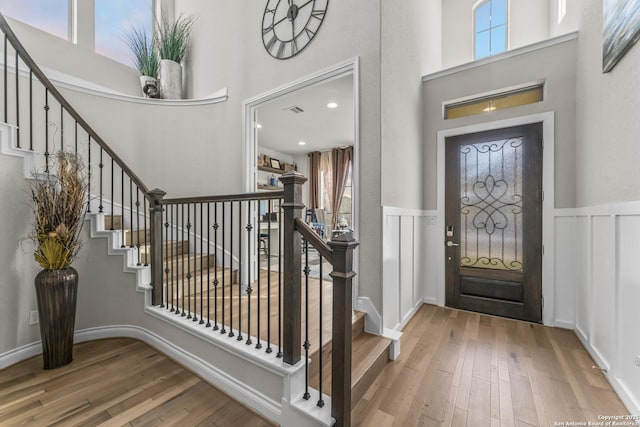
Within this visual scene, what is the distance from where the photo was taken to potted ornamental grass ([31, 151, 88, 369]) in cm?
195

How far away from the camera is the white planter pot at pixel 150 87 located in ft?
11.3

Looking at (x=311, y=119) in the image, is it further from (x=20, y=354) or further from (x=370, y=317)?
(x=20, y=354)

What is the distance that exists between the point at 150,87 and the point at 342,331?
3.98m

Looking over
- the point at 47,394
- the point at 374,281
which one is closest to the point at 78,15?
the point at 47,394

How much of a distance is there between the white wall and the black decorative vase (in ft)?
17.4

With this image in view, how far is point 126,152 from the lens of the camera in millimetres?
3193

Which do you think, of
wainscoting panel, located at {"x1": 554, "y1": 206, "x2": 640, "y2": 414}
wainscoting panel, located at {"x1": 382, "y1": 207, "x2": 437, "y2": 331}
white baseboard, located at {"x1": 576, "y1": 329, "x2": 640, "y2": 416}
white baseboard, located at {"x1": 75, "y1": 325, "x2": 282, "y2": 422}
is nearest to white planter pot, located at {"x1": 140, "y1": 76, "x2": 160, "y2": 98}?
white baseboard, located at {"x1": 75, "y1": 325, "x2": 282, "y2": 422}

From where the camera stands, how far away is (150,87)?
346 centimetres

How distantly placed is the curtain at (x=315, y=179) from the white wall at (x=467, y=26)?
12.3ft

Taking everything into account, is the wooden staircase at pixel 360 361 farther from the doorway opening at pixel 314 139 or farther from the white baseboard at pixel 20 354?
the white baseboard at pixel 20 354

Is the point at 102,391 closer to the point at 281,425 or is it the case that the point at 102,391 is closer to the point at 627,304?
the point at 281,425

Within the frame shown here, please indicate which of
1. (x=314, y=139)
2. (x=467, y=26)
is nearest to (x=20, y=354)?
(x=314, y=139)

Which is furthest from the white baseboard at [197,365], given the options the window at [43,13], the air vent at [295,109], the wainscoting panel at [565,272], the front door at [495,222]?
the window at [43,13]

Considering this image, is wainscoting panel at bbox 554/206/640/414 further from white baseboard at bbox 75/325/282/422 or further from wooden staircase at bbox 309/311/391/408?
white baseboard at bbox 75/325/282/422
